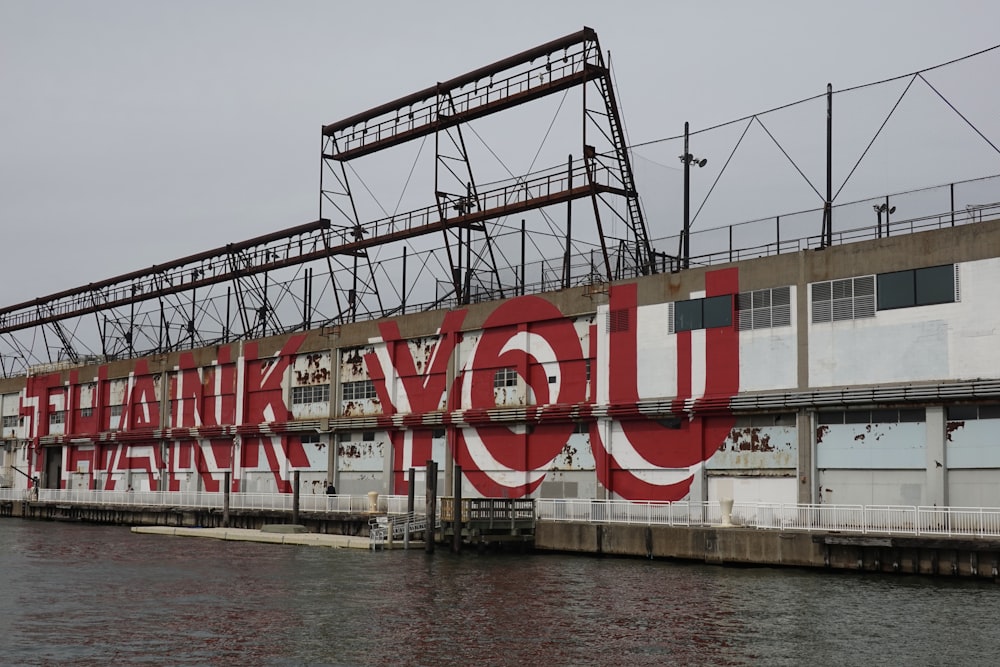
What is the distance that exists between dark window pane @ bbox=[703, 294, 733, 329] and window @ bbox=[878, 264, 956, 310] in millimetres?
6308

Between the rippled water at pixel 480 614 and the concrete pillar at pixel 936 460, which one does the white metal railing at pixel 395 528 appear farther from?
the concrete pillar at pixel 936 460

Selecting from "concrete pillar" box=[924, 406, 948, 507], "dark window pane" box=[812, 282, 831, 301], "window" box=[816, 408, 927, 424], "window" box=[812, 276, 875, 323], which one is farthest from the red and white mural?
"concrete pillar" box=[924, 406, 948, 507]

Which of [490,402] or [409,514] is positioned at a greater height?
[490,402]

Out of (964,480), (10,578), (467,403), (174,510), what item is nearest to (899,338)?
(964,480)

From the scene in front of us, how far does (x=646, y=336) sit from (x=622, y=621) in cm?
2250

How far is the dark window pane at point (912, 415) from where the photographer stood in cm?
3997

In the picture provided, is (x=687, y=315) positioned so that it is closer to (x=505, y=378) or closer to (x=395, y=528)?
(x=505, y=378)

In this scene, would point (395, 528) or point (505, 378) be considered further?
point (505, 378)

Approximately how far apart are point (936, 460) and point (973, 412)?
201cm

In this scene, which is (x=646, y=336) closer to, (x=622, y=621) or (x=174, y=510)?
(x=622, y=621)

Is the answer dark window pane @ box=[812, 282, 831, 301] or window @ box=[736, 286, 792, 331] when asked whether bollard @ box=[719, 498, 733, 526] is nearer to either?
window @ box=[736, 286, 792, 331]

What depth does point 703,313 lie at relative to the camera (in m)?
46.8

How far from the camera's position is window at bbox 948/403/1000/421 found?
3825cm

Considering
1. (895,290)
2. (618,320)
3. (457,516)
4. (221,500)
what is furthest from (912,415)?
(221,500)
